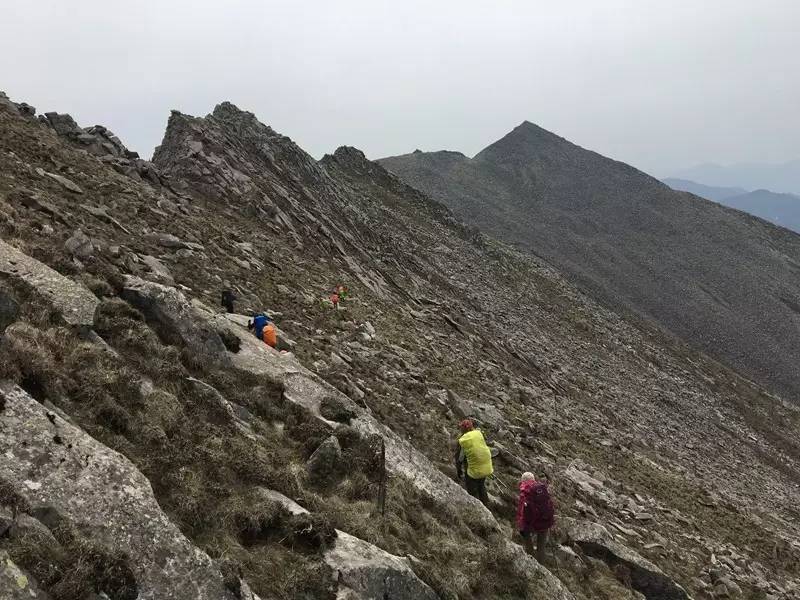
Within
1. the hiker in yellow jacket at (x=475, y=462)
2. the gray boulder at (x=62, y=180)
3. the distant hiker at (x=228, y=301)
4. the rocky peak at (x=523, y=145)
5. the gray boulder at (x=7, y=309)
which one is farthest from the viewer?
the rocky peak at (x=523, y=145)

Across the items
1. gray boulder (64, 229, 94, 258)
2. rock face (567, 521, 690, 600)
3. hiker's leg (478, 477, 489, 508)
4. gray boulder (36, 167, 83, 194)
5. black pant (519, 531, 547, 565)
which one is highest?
gray boulder (36, 167, 83, 194)

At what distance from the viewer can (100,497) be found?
24.8 ft

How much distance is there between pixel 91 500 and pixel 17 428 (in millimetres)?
1525

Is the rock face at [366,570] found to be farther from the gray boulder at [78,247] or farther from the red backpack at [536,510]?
the gray boulder at [78,247]

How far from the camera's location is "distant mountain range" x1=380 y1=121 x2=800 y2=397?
75125 mm

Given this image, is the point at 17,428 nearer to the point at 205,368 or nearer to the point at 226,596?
the point at 226,596

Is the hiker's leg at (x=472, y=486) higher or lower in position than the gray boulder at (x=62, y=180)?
lower

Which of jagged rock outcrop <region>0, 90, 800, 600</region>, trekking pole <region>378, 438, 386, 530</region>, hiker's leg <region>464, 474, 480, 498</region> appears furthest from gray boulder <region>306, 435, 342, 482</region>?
hiker's leg <region>464, 474, 480, 498</region>

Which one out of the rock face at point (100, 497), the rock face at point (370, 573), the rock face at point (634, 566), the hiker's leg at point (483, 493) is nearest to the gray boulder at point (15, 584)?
the rock face at point (100, 497)

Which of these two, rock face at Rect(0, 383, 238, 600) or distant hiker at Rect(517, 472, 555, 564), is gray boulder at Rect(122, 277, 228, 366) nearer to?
rock face at Rect(0, 383, 238, 600)

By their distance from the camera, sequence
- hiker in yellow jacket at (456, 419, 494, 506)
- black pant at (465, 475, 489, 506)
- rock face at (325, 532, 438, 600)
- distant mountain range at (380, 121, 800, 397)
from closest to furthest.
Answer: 1. rock face at (325, 532, 438, 600)
2. hiker in yellow jacket at (456, 419, 494, 506)
3. black pant at (465, 475, 489, 506)
4. distant mountain range at (380, 121, 800, 397)

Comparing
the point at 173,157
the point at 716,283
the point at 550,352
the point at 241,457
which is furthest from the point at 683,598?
the point at 716,283

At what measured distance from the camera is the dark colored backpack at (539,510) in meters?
13.2

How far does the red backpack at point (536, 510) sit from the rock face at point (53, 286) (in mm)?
10866
